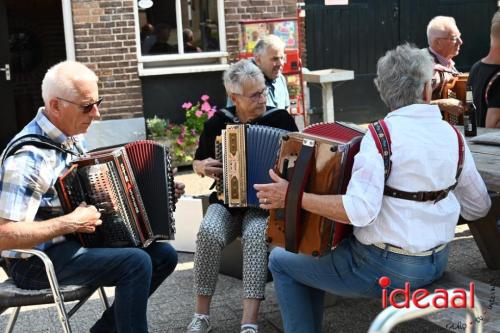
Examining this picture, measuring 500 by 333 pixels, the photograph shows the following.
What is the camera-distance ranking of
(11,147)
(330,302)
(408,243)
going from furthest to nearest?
1. (330,302)
2. (11,147)
3. (408,243)

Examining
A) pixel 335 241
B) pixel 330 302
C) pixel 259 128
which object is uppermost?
pixel 259 128

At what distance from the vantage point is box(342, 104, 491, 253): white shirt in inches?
108

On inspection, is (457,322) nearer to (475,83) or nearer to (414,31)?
(475,83)

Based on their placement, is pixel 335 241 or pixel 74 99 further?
pixel 74 99

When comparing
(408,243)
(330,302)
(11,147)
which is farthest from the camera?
(330,302)

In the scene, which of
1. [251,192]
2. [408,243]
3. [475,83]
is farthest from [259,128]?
[475,83]

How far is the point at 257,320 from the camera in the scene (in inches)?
154

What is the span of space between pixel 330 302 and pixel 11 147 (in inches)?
78.8

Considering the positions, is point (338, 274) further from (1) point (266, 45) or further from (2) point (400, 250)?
(1) point (266, 45)

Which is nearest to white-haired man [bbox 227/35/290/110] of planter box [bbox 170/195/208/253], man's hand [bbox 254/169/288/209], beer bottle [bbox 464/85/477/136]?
planter box [bbox 170/195/208/253]

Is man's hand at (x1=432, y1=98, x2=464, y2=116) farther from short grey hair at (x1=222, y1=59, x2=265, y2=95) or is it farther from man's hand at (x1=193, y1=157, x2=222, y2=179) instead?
man's hand at (x1=193, y1=157, x2=222, y2=179)

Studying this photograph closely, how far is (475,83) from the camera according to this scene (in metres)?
4.81

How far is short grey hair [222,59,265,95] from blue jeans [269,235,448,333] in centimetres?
118

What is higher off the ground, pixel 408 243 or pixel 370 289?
pixel 408 243
